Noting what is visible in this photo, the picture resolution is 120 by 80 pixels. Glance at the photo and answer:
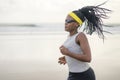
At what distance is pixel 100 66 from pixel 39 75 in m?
1.13

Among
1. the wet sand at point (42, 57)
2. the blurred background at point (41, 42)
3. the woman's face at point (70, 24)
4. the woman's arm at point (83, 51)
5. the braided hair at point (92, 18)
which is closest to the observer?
the woman's arm at point (83, 51)

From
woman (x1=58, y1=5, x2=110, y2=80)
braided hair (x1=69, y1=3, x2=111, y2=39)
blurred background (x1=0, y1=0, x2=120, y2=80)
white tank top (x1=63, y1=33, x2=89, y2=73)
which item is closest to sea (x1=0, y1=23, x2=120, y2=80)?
blurred background (x1=0, y1=0, x2=120, y2=80)

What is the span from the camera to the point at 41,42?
24.1 feet

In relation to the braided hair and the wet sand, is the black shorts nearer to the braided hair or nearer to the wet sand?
the braided hair

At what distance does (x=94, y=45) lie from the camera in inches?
288

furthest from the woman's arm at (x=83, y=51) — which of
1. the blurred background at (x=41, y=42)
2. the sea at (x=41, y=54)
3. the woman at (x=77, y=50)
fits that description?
the sea at (x=41, y=54)

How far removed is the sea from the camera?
18.0ft

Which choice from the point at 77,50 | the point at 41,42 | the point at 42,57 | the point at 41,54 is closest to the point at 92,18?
the point at 77,50

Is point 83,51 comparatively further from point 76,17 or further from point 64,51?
point 76,17

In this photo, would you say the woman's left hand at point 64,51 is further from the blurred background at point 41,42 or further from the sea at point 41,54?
the sea at point 41,54

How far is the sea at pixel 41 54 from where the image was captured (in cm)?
548

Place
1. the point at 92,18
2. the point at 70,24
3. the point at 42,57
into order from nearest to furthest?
the point at 70,24 < the point at 92,18 < the point at 42,57

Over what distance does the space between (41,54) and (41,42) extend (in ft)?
2.79

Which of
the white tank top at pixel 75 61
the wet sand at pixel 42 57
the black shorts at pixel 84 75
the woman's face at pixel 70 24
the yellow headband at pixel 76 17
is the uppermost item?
the yellow headband at pixel 76 17
